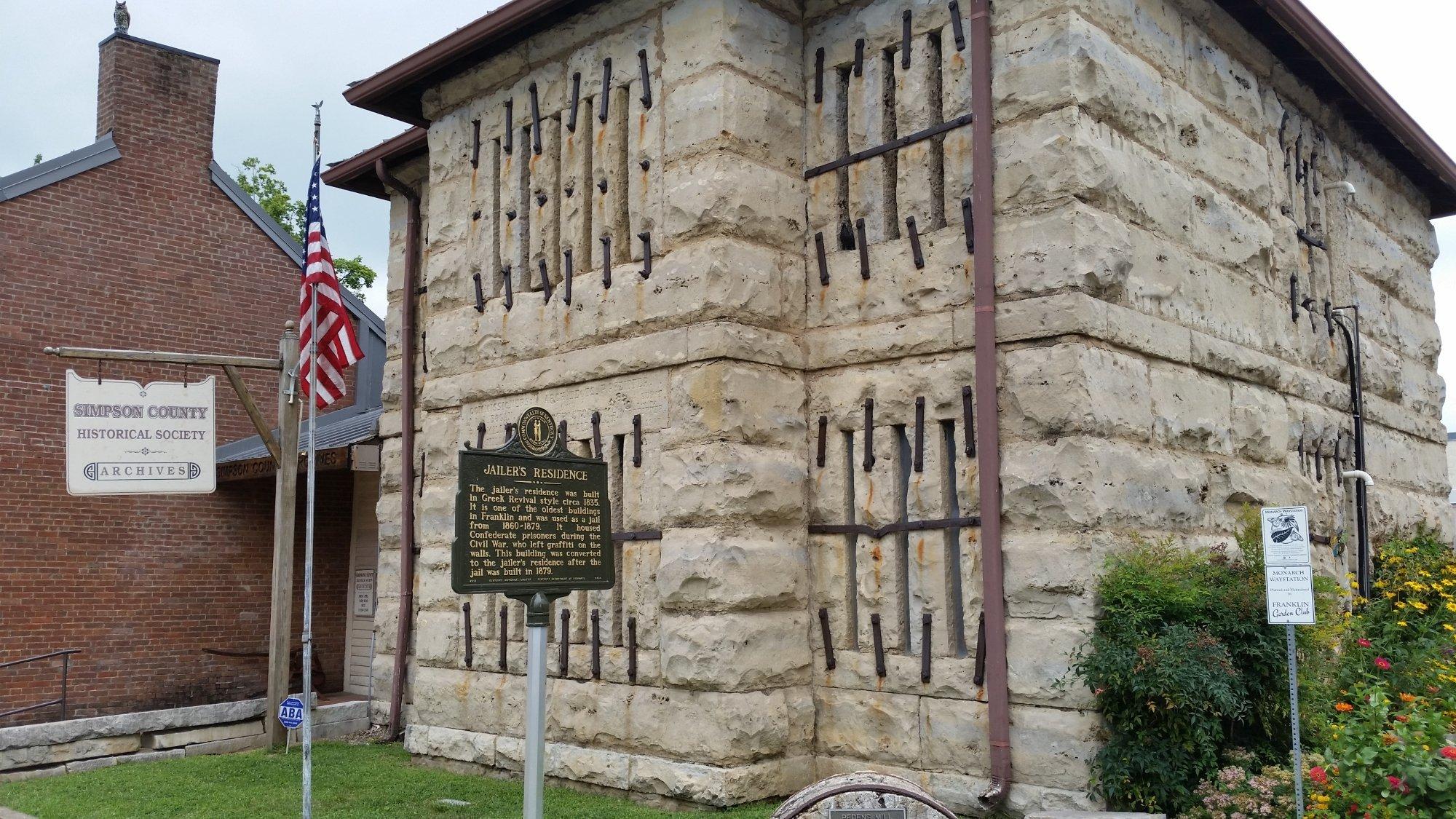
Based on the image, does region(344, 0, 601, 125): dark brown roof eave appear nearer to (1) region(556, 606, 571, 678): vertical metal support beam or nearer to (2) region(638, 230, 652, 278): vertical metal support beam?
(2) region(638, 230, 652, 278): vertical metal support beam

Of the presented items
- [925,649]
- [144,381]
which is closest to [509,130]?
[925,649]

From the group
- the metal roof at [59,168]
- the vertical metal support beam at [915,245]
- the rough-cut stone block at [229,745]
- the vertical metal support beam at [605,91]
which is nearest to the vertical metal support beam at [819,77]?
the vertical metal support beam at [915,245]

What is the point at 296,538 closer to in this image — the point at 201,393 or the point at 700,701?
the point at 201,393

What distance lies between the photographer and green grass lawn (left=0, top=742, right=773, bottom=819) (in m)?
8.41

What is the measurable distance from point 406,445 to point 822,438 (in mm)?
5620

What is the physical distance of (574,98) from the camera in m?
9.87

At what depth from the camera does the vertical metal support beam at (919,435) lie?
820cm

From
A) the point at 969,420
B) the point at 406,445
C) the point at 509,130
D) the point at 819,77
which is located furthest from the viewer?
the point at 406,445

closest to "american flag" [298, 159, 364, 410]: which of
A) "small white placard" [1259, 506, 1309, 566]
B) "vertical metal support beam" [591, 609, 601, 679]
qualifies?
"vertical metal support beam" [591, 609, 601, 679]

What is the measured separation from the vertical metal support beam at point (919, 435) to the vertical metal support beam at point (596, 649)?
8.90 ft

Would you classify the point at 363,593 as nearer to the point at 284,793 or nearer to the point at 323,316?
the point at 323,316

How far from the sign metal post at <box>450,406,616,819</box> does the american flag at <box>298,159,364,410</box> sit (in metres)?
3.62

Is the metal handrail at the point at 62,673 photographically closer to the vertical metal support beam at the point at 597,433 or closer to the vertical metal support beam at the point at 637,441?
the vertical metal support beam at the point at 597,433

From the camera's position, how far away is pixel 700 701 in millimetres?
8188
